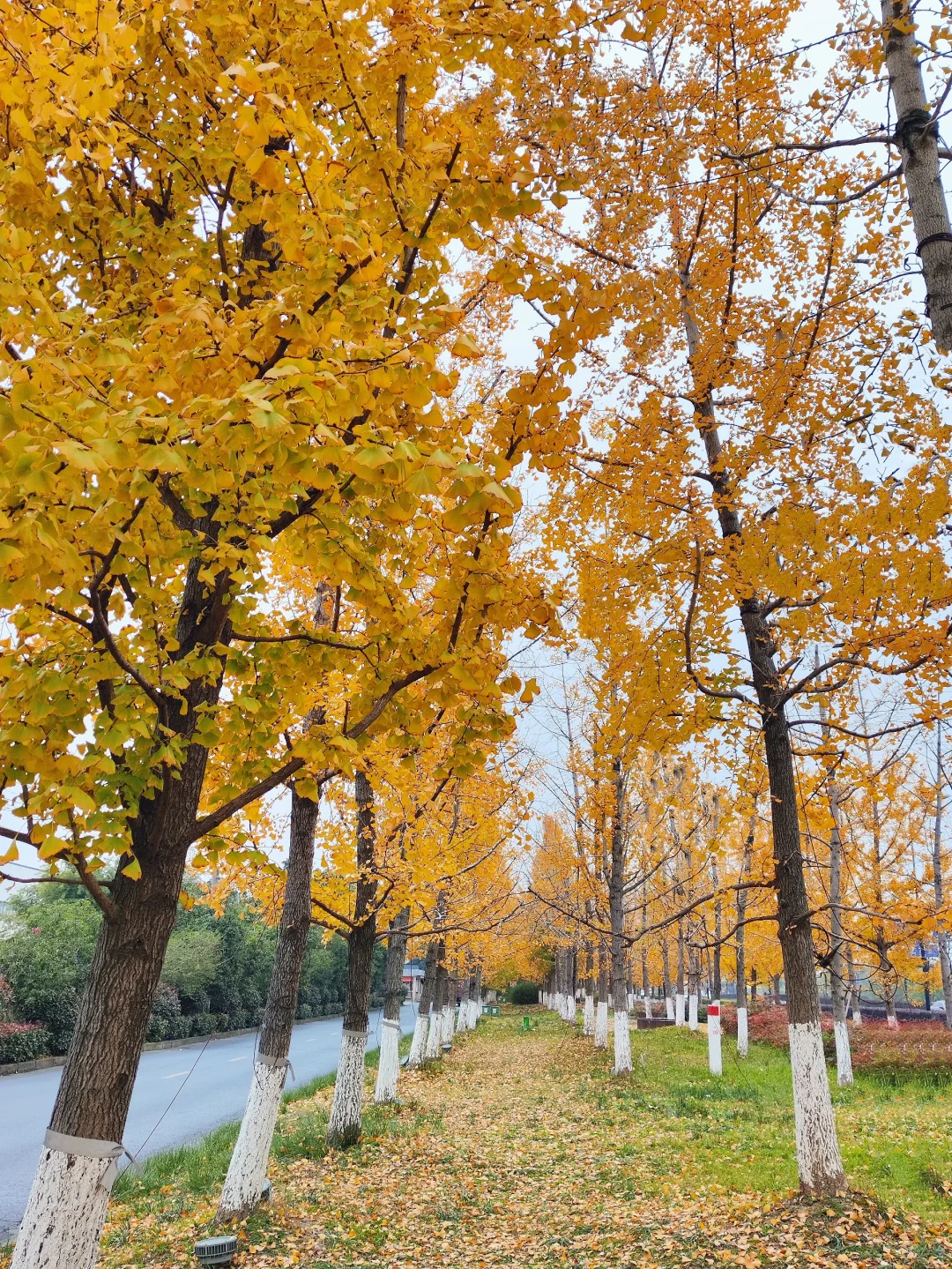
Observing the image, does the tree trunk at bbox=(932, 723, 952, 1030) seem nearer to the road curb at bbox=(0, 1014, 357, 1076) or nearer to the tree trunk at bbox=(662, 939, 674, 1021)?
the tree trunk at bbox=(662, 939, 674, 1021)

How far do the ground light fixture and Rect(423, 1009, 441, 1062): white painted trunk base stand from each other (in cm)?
1397

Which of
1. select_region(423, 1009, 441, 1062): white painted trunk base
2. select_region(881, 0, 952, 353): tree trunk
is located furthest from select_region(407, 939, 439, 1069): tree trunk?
select_region(881, 0, 952, 353): tree trunk

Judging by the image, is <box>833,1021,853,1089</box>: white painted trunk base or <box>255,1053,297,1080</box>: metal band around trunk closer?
<box>255,1053,297,1080</box>: metal band around trunk

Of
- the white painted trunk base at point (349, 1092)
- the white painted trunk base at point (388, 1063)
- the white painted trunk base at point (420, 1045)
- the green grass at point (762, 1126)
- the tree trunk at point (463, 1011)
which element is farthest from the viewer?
the tree trunk at point (463, 1011)

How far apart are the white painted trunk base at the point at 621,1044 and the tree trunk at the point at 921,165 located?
523 inches

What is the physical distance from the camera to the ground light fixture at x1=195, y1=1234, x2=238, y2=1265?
515 cm

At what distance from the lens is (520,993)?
59.1 meters

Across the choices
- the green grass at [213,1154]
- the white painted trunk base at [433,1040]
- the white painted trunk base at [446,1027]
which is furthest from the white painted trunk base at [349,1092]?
the white painted trunk base at [446,1027]

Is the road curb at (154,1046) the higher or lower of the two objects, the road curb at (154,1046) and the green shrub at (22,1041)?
the lower

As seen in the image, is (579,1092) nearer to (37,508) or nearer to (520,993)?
(37,508)

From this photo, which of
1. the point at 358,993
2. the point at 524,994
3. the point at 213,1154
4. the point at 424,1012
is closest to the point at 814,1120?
the point at 358,993

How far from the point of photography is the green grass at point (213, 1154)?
8.21 meters

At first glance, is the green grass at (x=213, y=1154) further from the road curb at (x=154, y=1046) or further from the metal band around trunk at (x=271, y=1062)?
A: the metal band around trunk at (x=271, y=1062)

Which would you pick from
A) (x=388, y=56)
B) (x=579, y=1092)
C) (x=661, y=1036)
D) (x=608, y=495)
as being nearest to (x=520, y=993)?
(x=661, y=1036)
